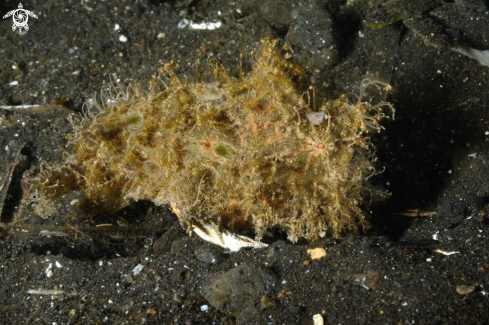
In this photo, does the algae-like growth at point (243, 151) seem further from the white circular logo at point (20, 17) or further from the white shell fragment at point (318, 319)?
the white circular logo at point (20, 17)

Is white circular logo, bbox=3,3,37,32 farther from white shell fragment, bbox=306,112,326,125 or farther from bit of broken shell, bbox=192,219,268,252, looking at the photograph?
white shell fragment, bbox=306,112,326,125

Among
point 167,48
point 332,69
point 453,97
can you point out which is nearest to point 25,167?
point 167,48

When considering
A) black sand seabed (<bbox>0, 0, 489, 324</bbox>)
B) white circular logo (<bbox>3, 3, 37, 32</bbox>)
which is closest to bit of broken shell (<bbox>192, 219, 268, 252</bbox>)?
black sand seabed (<bbox>0, 0, 489, 324</bbox>)

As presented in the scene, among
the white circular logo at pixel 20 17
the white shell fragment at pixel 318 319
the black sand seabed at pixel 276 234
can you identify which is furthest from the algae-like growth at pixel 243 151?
the white circular logo at pixel 20 17

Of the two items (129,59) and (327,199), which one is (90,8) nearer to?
(129,59)

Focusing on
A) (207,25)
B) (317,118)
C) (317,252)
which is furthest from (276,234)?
(207,25)

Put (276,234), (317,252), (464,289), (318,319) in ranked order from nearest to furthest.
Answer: (464,289) < (318,319) < (317,252) < (276,234)

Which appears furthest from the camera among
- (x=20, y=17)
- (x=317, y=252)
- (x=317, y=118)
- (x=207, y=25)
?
(x=20, y=17)

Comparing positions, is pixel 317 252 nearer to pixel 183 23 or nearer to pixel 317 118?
pixel 317 118
